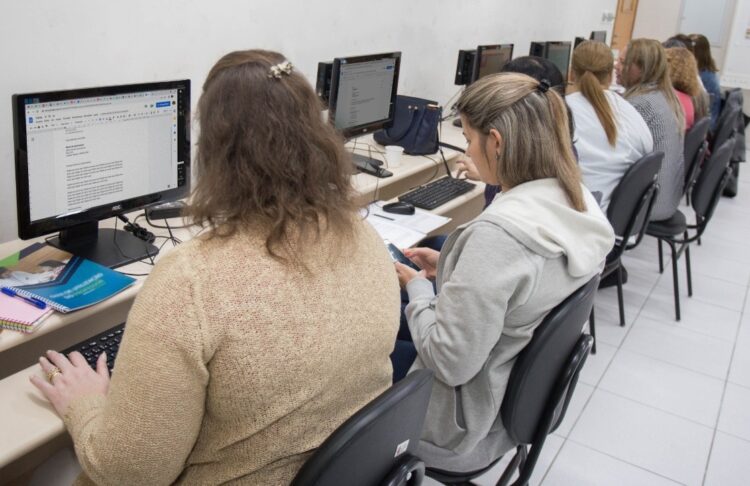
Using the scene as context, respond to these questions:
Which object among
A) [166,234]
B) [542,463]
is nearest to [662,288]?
[542,463]

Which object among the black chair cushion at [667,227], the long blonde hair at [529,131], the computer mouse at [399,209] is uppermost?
the long blonde hair at [529,131]

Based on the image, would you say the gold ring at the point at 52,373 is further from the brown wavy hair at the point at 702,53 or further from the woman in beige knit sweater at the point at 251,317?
the brown wavy hair at the point at 702,53

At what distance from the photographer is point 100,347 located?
1.29 m

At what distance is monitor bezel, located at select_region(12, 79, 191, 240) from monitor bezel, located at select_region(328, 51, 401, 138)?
0.54 meters

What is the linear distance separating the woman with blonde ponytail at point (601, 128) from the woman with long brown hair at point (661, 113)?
0.37 metres

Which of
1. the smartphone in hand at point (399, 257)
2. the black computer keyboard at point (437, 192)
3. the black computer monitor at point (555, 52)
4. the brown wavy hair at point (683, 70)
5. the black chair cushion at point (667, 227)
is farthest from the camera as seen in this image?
the black computer monitor at point (555, 52)

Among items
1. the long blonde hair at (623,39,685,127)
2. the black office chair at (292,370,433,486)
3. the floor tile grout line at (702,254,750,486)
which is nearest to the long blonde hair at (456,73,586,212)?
the black office chair at (292,370,433,486)

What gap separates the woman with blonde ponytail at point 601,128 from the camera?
98.2 inches

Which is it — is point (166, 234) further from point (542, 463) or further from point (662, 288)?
point (662, 288)

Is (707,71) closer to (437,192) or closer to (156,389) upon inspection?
(437,192)

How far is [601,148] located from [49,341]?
2.04 meters

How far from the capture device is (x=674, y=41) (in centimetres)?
476

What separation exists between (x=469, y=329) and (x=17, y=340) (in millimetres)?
885

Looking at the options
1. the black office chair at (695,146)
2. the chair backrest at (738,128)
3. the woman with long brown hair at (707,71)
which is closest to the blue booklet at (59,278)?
the black office chair at (695,146)
